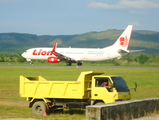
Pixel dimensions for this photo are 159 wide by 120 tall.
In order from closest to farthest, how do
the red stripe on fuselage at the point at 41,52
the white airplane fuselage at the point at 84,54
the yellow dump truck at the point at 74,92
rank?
the yellow dump truck at the point at 74,92 → the white airplane fuselage at the point at 84,54 → the red stripe on fuselage at the point at 41,52

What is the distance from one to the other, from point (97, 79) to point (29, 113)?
4.02 metres

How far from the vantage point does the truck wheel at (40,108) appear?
62.7 feet

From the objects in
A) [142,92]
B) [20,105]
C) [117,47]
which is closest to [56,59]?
[117,47]

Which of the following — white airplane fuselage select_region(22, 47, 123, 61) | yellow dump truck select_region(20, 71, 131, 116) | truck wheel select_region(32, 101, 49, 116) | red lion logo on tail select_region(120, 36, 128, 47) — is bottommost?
truck wheel select_region(32, 101, 49, 116)

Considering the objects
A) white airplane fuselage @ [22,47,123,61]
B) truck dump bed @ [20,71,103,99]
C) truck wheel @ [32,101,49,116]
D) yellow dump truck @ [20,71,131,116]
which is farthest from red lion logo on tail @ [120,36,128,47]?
truck wheel @ [32,101,49,116]

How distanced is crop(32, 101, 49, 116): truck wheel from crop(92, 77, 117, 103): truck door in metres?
2.46

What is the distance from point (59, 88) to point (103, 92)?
6.92 feet

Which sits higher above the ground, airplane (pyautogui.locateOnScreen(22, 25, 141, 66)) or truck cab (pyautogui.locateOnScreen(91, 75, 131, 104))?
airplane (pyautogui.locateOnScreen(22, 25, 141, 66))

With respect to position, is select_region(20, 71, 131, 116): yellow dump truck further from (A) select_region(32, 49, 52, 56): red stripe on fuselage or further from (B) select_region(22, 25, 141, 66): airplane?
(A) select_region(32, 49, 52, 56): red stripe on fuselage

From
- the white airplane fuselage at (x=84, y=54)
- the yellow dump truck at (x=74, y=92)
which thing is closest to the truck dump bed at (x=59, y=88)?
the yellow dump truck at (x=74, y=92)

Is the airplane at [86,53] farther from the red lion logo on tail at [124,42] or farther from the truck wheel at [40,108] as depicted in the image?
the truck wheel at [40,108]

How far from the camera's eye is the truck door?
18031 mm

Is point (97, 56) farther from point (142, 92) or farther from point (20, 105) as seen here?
point (20, 105)

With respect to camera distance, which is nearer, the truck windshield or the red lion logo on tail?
the truck windshield
